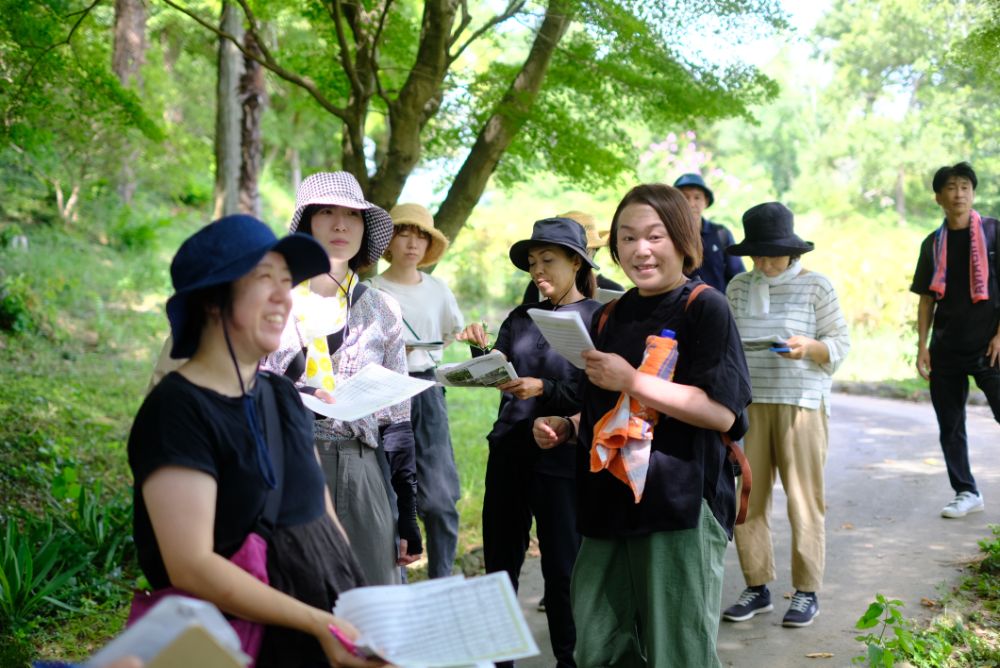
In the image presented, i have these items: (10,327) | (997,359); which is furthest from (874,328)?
(10,327)

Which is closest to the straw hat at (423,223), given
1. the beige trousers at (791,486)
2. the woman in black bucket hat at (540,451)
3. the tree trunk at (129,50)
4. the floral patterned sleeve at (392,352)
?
the woman in black bucket hat at (540,451)

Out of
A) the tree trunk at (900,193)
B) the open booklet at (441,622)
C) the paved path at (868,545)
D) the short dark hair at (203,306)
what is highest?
the tree trunk at (900,193)

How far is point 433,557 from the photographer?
5.25 metres

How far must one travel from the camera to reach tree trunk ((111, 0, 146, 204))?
18000 mm

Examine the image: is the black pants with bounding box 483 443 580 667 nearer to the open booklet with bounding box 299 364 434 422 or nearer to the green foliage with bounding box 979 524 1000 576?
the open booklet with bounding box 299 364 434 422

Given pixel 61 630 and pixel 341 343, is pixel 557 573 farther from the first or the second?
pixel 61 630

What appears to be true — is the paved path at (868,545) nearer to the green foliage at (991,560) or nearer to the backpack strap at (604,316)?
the green foliage at (991,560)

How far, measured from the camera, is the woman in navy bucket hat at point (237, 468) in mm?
2062

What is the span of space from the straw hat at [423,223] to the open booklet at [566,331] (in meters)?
2.14

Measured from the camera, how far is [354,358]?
3670 millimetres

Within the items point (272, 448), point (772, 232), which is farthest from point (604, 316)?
point (772, 232)

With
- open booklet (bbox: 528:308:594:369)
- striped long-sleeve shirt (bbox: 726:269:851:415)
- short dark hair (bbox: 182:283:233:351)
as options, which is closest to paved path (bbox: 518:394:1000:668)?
striped long-sleeve shirt (bbox: 726:269:851:415)

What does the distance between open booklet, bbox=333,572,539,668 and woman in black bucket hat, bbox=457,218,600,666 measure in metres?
2.01

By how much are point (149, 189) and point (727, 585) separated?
81.4 feet
